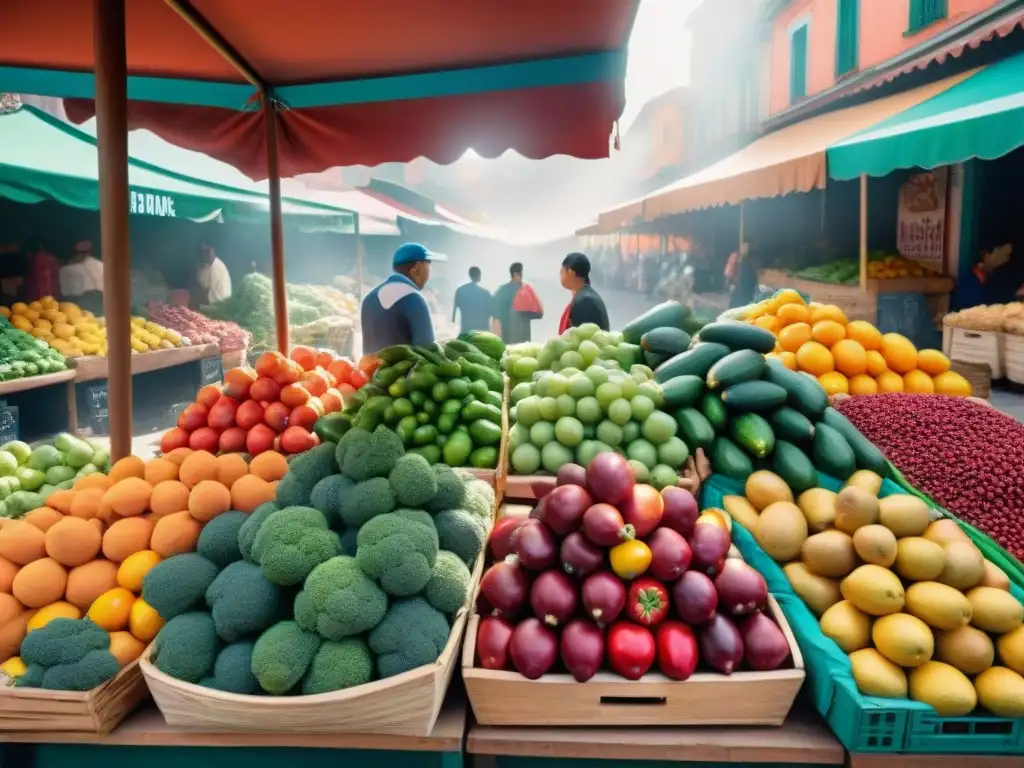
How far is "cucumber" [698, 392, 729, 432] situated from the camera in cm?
295

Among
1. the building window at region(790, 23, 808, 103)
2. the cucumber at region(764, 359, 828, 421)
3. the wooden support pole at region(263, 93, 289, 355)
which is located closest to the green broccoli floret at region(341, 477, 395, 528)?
the cucumber at region(764, 359, 828, 421)

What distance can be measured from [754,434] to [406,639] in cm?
163

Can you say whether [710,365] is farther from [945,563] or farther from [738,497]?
[945,563]

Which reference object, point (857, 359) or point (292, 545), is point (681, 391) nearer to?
point (857, 359)

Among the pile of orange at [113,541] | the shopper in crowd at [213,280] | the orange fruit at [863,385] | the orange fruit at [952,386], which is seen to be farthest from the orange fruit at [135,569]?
the shopper in crowd at [213,280]

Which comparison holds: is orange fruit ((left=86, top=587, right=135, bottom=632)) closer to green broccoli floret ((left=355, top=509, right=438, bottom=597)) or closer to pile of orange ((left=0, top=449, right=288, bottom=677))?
pile of orange ((left=0, top=449, right=288, bottom=677))

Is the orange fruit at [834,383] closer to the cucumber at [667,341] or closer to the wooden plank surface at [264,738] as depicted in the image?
the cucumber at [667,341]

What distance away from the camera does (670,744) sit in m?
1.85

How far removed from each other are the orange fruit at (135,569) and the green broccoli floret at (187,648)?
0.99 feet

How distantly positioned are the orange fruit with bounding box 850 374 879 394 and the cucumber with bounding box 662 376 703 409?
896 mm

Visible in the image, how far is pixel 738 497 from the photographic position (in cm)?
263

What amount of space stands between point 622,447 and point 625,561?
1.09 meters

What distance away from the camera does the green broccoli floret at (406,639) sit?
1.82 metres

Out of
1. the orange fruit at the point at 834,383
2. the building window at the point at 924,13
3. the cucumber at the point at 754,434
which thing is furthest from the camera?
the building window at the point at 924,13
